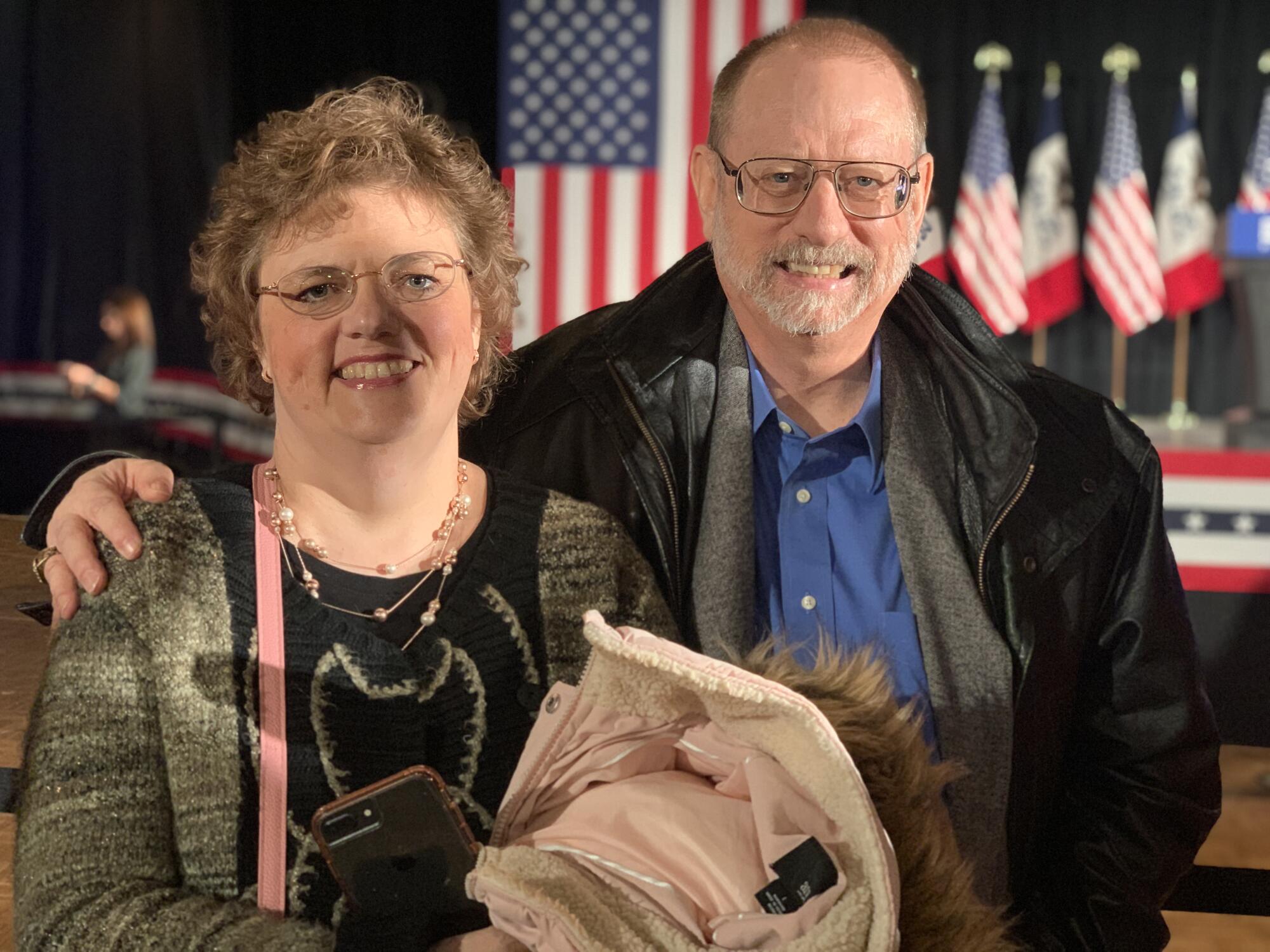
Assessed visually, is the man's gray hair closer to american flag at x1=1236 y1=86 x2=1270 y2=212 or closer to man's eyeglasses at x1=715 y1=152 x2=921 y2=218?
man's eyeglasses at x1=715 y1=152 x2=921 y2=218

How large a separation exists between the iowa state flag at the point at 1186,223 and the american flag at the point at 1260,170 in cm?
25

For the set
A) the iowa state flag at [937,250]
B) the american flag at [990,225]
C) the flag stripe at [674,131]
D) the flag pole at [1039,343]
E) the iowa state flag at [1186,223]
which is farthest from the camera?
the flag pole at [1039,343]

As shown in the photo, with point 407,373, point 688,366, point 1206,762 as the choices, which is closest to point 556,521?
point 407,373

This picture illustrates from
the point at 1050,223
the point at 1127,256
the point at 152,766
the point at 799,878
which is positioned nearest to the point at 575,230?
the point at 1050,223

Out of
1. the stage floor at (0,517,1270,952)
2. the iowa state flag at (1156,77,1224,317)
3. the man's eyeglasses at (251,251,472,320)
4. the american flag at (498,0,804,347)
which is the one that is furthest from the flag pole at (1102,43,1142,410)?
the man's eyeglasses at (251,251,472,320)

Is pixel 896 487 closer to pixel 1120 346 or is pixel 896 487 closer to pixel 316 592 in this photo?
pixel 316 592

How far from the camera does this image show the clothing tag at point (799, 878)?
102cm

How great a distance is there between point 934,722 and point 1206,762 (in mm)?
434

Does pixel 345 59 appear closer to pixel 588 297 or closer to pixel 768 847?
pixel 588 297

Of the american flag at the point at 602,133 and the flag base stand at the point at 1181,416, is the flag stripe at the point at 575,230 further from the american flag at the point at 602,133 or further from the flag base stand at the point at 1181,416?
the flag base stand at the point at 1181,416

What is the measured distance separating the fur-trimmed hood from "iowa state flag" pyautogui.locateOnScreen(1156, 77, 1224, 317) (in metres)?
7.13

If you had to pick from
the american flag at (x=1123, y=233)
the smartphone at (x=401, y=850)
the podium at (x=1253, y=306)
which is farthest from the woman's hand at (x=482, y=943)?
the american flag at (x=1123, y=233)

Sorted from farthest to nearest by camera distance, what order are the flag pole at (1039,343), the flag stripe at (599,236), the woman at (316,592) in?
the flag pole at (1039,343), the flag stripe at (599,236), the woman at (316,592)

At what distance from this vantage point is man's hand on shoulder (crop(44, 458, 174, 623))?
4.32ft
